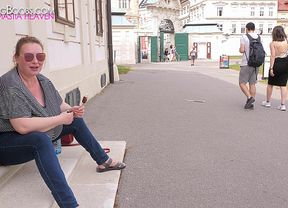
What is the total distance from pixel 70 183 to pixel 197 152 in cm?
198

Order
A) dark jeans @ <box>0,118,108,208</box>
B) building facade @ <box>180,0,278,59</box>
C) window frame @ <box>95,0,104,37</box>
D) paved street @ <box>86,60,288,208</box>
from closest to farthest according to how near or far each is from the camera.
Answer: dark jeans @ <box>0,118,108,208</box>
paved street @ <box>86,60,288,208</box>
window frame @ <box>95,0,104,37</box>
building facade @ <box>180,0,278,59</box>

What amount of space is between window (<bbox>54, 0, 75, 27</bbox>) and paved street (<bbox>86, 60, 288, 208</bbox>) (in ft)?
6.59

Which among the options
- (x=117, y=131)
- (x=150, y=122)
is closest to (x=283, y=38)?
(x=150, y=122)

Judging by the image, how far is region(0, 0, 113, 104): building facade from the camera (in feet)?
14.3

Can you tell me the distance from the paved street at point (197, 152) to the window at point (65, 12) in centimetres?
201

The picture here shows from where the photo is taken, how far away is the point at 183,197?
3721mm

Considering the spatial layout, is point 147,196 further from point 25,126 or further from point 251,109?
point 251,109

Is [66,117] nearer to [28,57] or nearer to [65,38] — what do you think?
[28,57]

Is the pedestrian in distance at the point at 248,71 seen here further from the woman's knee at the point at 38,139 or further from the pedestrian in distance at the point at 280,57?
the woman's knee at the point at 38,139

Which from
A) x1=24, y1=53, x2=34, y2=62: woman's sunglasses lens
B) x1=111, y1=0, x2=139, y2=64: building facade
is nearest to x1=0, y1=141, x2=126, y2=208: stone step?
x1=24, y1=53, x2=34, y2=62: woman's sunglasses lens

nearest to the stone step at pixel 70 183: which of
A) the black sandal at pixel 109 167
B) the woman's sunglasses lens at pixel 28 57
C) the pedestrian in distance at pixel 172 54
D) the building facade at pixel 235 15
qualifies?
the black sandal at pixel 109 167

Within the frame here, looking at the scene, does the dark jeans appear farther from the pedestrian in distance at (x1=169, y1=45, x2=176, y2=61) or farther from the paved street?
the pedestrian in distance at (x1=169, y1=45, x2=176, y2=61)

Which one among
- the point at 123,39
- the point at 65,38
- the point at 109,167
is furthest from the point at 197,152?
the point at 123,39

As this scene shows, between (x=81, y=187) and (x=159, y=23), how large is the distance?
171 feet
